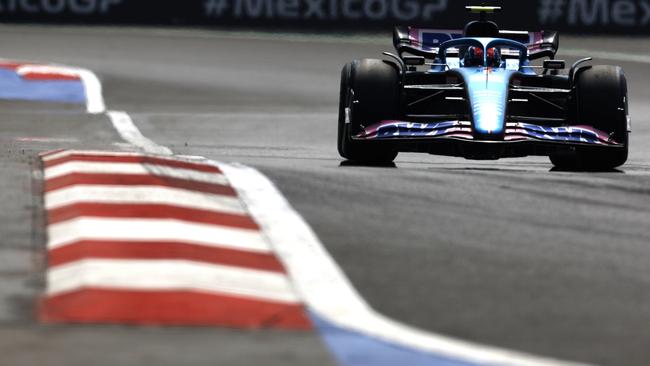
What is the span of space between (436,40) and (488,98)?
191 centimetres

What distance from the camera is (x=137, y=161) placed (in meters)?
8.62

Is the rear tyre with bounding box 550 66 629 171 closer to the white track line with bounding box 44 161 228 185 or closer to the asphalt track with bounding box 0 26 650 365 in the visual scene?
the asphalt track with bounding box 0 26 650 365

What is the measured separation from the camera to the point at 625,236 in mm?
7469

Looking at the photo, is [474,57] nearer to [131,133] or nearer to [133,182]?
[131,133]

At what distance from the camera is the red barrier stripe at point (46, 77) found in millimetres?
19172

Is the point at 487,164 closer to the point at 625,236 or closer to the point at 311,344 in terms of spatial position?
the point at 625,236

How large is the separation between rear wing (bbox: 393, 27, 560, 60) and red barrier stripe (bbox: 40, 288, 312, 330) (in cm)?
728

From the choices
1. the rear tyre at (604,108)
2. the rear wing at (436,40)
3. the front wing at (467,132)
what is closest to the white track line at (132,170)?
the front wing at (467,132)

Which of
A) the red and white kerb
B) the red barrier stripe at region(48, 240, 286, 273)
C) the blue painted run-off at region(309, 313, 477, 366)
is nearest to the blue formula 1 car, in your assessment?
the red and white kerb

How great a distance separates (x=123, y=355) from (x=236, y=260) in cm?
147

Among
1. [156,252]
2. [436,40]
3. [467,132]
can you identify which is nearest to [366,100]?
[467,132]

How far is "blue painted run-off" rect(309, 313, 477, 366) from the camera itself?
5.05 meters

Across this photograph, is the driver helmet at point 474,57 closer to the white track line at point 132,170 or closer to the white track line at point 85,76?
the white track line at point 132,170

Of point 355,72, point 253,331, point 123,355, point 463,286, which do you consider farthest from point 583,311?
point 355,72
